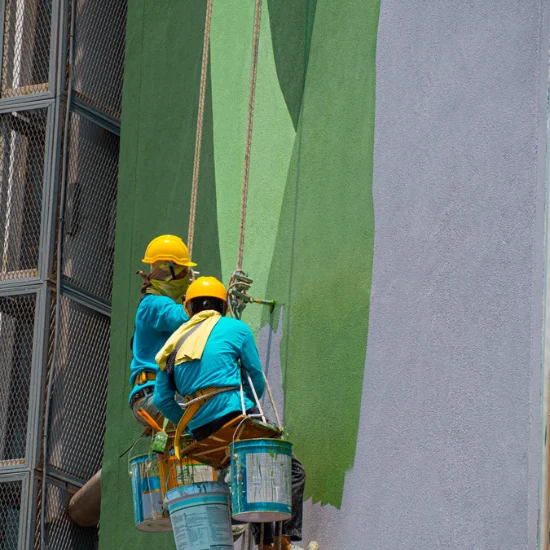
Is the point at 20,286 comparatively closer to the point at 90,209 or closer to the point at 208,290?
the point at 90,209

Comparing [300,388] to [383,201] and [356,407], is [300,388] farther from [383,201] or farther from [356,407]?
[383,201]

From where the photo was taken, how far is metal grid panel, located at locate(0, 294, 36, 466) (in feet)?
48.8

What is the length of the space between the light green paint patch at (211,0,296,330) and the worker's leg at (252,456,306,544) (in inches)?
86.5

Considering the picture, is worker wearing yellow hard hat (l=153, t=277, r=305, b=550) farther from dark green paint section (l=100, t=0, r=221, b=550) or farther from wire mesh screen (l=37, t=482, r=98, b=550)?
wire mesh screen (l=37, t=482, r=98, b=550)

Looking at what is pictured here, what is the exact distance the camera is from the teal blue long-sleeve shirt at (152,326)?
10.5 metres

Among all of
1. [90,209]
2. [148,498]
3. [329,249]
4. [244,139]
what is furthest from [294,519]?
[90,209]

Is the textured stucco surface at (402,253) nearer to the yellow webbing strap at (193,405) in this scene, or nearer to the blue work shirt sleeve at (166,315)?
the blue work shirt sleeve at (166,315)

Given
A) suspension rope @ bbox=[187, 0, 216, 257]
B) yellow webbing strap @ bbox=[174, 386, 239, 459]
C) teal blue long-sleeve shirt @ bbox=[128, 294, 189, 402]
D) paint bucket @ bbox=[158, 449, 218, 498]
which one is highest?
suspension rope @ bbox=[187, 0, 216, 257]

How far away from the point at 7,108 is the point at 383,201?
7.20m

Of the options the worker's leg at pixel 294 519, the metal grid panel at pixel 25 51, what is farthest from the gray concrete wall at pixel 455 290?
the metal grid panel at pixel 25 51

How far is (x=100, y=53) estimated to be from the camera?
52.5ft

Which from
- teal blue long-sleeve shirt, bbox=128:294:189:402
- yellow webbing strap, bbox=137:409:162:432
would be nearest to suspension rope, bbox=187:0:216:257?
teal blue long-sleeve shirt, bbox=128:294:189:402

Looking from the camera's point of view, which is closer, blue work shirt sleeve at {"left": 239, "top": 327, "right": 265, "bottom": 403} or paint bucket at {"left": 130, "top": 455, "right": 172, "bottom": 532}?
blue work shirt sleeve at {"left": 239, "top": 327, "right": 265, "bottom": 403}

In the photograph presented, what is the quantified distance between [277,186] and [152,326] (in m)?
1.52
